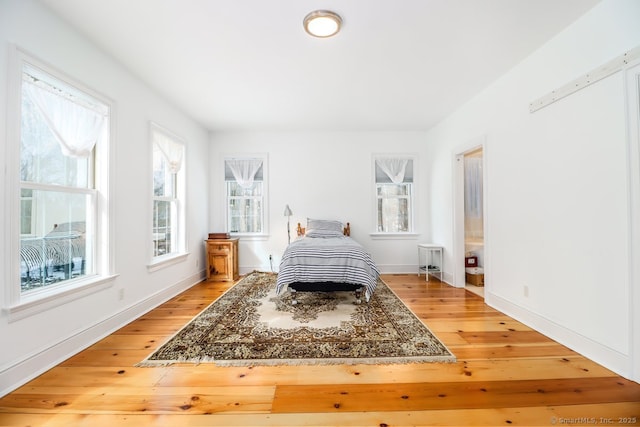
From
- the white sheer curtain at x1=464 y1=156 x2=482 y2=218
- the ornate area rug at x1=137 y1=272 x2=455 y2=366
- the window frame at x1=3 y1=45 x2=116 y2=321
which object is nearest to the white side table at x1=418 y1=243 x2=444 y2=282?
the white sheer curtain at x1=464 y1=156 x2=482 y2=218

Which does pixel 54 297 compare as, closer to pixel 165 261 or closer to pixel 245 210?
pixel 165 261

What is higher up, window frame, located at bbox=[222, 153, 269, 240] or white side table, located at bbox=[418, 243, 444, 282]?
window frame, located at bbox=[222, 153, 269, 240]

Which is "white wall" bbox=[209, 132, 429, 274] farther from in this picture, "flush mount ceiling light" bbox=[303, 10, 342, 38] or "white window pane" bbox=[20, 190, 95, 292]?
"flush mount ceiling light" bbox=[303, 10, 342, 38]

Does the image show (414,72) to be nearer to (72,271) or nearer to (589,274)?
(589,274)

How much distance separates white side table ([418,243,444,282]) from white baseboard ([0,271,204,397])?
411 centimetres

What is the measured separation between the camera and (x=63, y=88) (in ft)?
7.37

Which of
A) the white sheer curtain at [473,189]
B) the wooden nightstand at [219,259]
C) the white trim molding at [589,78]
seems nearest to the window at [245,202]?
the wooden nightstand at [219,259]

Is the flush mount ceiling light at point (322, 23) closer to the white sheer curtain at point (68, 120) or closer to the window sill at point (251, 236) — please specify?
the white sheer curtain at point (68, 120)

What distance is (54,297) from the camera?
2068 mm

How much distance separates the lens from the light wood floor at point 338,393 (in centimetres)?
152

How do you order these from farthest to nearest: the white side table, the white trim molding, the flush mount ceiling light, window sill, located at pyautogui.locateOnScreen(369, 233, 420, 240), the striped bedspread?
window sill, located at pyautogui.locateOnScreen(369, 233, 420, 240) < the white side table < the striped bedspread < the flush mount ceiling light < the white trim molding

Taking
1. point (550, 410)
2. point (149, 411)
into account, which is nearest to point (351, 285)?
point (550, 410)

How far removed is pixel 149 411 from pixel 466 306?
10.8 ft

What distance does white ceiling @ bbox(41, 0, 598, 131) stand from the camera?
2.06 meters
